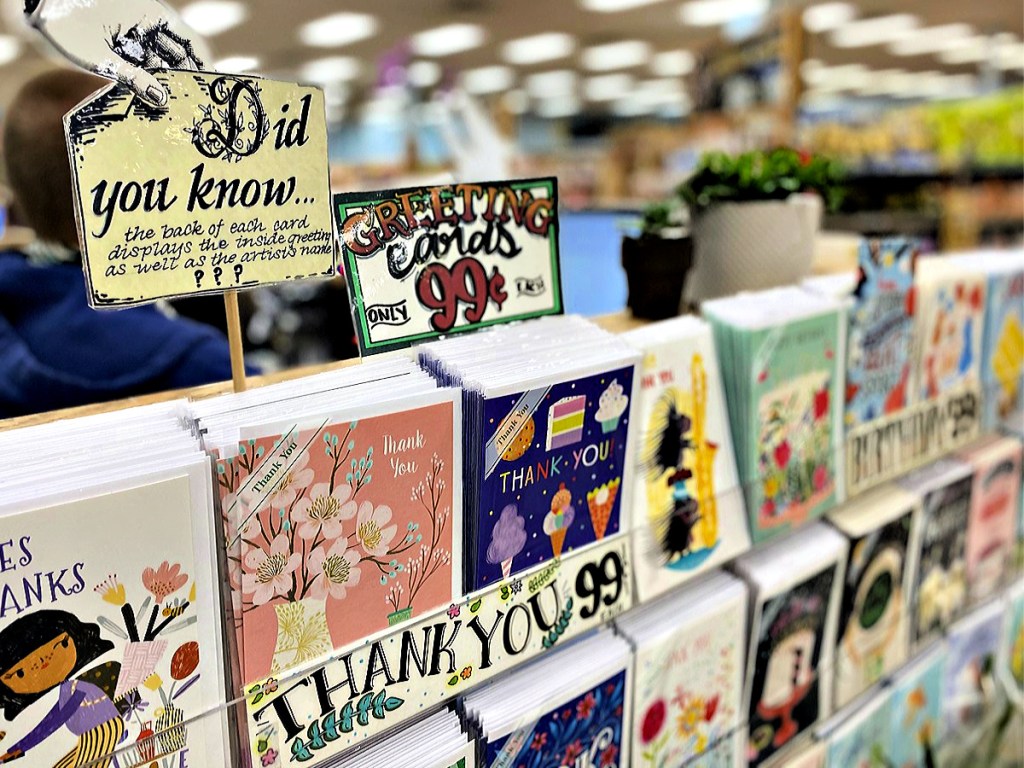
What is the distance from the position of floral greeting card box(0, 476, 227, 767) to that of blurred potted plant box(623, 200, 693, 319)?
0.77 metres

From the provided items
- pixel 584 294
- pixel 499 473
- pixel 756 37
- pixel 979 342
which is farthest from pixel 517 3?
pixel 499 473

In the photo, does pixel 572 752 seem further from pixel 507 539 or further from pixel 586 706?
pixel 507 539

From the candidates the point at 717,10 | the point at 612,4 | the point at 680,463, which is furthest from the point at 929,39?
the point at 680,463

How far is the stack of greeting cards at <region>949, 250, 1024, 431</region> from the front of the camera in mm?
1418

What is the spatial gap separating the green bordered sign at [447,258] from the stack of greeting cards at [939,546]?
91cm

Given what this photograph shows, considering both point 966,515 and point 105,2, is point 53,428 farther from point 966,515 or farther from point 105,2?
point 966,515

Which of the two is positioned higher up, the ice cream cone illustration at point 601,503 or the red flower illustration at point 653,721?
the ice cream cone illustration at point 601,503

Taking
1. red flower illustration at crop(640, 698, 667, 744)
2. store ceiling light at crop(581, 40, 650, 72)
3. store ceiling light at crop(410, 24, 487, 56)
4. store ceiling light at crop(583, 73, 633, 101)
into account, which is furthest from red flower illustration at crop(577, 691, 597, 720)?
store ceiling light at crop(583, 73, 633, 101)

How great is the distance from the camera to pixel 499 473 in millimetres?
778

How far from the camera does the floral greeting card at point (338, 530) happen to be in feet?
2.10

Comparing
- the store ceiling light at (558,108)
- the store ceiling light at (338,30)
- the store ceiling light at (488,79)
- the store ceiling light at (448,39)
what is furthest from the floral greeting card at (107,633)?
the store ceiling light at (558,108)

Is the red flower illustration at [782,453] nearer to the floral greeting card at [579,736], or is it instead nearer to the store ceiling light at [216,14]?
the floral greeting card at [579,736]

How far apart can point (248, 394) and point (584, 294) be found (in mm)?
1751

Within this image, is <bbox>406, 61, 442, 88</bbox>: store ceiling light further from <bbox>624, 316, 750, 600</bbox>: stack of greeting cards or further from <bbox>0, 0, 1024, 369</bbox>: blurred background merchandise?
<bbox>624, 316, 750, 600</bbox>: stack of greeting cards
